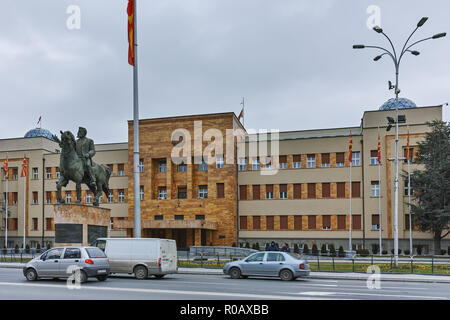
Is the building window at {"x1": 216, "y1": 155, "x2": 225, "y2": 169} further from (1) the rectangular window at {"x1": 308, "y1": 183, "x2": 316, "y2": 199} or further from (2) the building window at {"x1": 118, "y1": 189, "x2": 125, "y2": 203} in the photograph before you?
(2) the building window at {"x1": 118, "y1": 189, "x2": 125, "y2": 203}

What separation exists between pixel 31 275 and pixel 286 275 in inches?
419

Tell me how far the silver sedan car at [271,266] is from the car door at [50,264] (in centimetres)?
763

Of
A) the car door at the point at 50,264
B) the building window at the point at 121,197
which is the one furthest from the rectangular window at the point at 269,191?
the car door at the point at 50,264

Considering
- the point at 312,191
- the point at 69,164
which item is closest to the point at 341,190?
the point at 312,191

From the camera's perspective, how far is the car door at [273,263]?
2208 cm

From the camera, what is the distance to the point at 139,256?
21562 mm

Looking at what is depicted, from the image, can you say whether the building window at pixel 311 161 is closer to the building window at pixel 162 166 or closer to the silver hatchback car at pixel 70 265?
the building window at pixel 162 166

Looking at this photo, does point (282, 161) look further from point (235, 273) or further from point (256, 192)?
point (235, 273)

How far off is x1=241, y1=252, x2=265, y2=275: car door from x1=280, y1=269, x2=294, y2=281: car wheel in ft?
3.26

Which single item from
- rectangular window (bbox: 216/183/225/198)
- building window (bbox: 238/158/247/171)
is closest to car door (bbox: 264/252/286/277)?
rectangular window (bbox: 216/183/225/198)

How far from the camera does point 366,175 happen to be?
2042 inches

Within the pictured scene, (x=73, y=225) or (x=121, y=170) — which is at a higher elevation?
(x=121, y=170)
